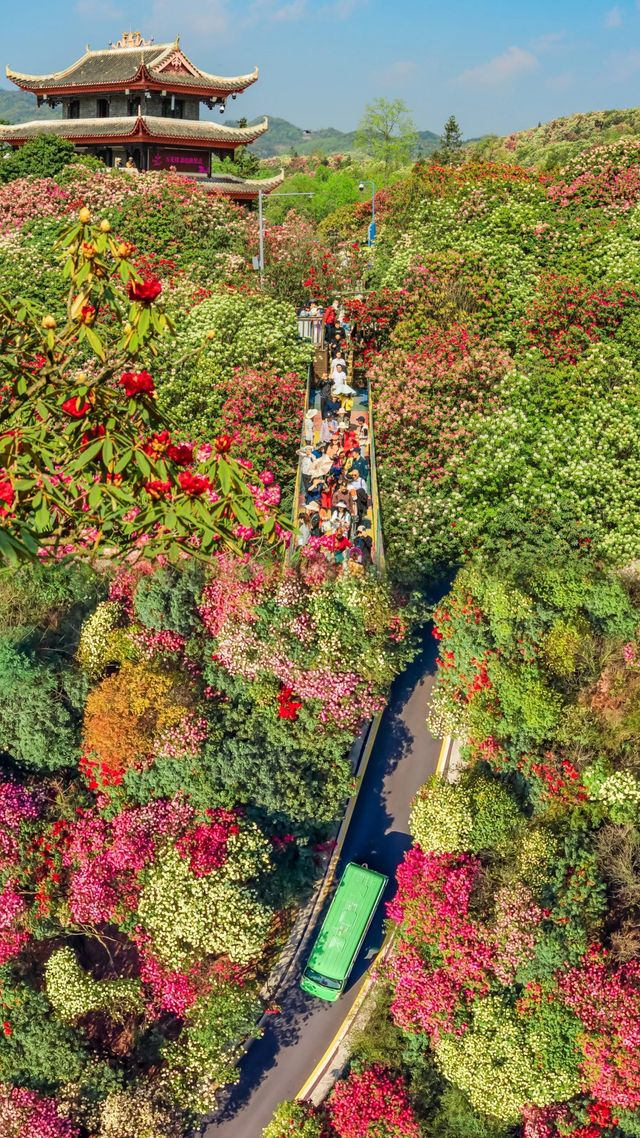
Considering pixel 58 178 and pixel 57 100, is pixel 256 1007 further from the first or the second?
pixel 57 100

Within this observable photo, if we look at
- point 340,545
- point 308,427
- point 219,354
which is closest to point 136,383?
point 340,545

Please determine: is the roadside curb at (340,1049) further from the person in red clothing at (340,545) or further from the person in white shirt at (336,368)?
the person in white shirt at (336,368)

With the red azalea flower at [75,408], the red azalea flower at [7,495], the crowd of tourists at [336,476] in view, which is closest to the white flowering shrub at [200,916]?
the crowd of tourists at [336,476]

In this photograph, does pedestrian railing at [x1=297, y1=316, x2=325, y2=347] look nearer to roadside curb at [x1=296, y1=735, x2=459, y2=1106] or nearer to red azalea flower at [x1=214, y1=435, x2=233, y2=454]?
roadside curb at [x1=296, y1=735, x2=459, y2=1106]

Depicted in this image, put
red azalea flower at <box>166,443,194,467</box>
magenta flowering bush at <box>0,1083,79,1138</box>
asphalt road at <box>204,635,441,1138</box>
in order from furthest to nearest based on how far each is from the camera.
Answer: asphalt road at <box>204,635,441,1138</box>
magenta flowering bush at <box>0,1083,79,1138</box>
red azalea flower at <box>166,443,194,467</box>

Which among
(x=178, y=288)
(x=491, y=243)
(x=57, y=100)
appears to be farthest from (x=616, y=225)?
(x=57, y=100)

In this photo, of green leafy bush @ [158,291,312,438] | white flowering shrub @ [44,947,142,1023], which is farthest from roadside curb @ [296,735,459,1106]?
green leafy bush @ [158,291,312,438]
